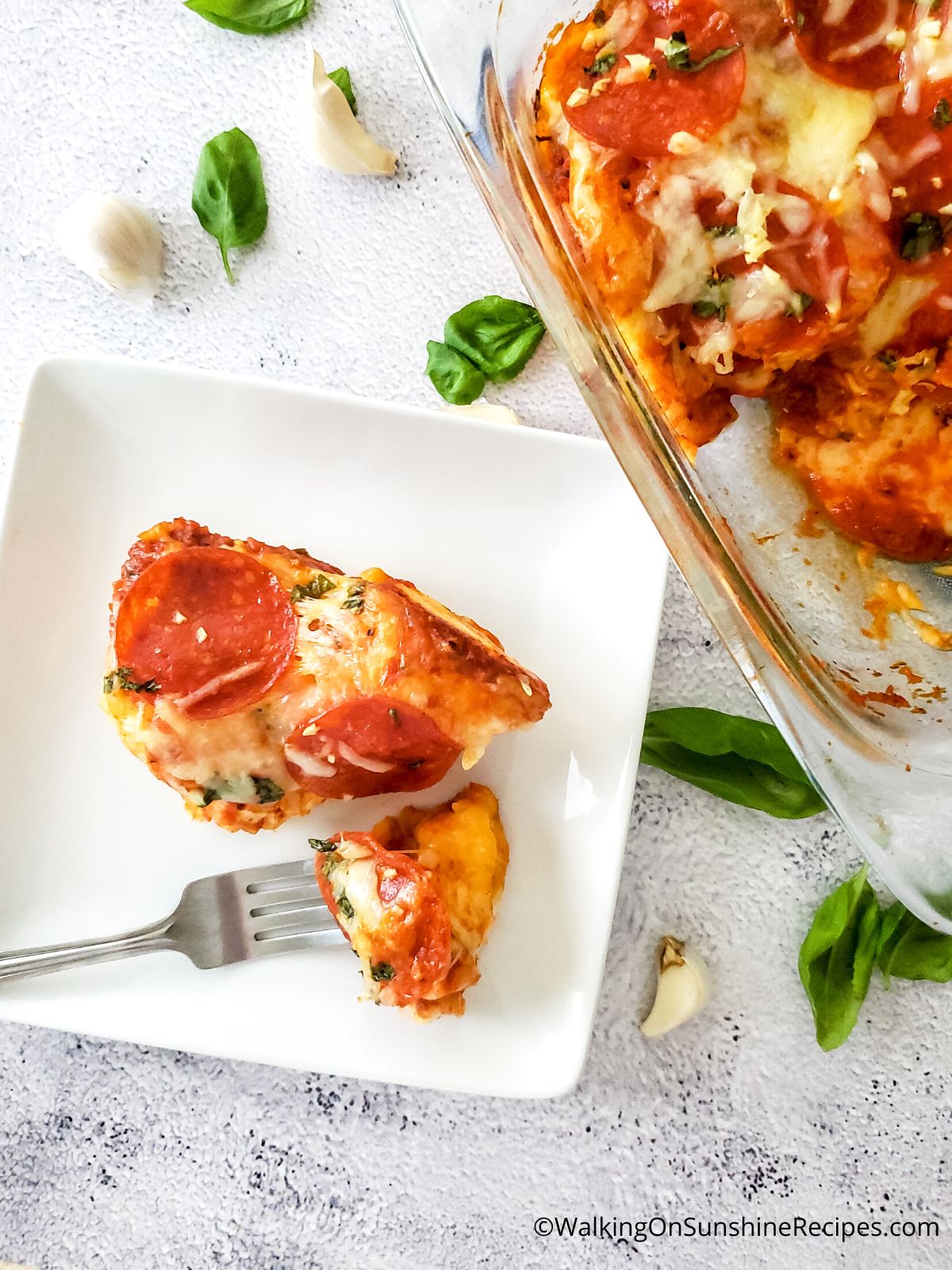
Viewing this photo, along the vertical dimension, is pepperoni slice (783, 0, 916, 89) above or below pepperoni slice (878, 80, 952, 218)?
above

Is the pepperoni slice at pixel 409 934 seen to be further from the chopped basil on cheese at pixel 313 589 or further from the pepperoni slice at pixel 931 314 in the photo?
the pepperoni slice at pixel 931 314

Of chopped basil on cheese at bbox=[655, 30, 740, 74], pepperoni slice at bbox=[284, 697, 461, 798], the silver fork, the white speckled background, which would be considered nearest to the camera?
chopped basil on cheese at bbox=[655, 30, 740, 74]

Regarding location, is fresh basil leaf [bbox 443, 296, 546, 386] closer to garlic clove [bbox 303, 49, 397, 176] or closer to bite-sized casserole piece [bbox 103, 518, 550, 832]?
garlic clove [bbox 303, 49, 397, 176]

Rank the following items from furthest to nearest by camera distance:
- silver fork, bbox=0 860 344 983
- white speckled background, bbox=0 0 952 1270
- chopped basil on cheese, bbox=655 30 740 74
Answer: white speckled background, bbox=0 0 952 1270 < silver fork, bbox=0 860 344 983 < chopped basil on cheese, bbox=655 30 740 74

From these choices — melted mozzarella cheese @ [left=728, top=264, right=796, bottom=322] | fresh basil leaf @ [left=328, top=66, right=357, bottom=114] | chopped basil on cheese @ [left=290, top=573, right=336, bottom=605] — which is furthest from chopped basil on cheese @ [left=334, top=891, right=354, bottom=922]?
fresh basil leaf @ [left=328, top=66, right=357, bottom=114]

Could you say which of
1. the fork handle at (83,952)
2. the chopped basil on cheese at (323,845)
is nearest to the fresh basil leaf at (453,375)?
the chopped basil on cheese at (323,845)

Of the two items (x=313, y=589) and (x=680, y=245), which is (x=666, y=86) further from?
(x=313, y=589)
